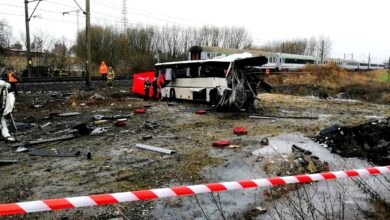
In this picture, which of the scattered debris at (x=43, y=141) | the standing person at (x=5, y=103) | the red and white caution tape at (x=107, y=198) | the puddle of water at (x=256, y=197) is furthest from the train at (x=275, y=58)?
the red and white caution tape at (x=107, y=198)

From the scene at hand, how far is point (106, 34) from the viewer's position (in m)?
41.7

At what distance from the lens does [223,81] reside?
13.4m

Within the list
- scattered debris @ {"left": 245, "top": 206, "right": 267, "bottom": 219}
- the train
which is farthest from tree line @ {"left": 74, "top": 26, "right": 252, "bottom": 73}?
scattered debris @ {"left": 245, "top": 206, "right": 267, "bottom": 219}

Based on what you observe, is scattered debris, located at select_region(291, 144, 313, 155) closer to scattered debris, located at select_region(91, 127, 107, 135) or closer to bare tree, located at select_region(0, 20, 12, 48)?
scattered debris, located at select_region(91, 127, 107, 135)

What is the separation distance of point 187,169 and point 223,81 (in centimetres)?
804

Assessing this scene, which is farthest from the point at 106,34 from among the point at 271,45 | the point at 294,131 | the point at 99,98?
the point at 271,45

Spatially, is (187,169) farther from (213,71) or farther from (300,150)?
(213,71)

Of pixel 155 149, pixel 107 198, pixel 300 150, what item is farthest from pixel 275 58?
pixel 107 198

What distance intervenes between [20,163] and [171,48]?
167 feet

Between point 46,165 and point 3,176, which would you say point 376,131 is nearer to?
point 46,165

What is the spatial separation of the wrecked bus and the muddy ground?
1.77m

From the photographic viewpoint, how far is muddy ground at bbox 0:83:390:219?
13.4 feet

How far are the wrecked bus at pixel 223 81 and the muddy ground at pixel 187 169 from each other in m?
1.77

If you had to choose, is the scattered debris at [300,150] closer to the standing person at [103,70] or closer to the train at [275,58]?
the standing person at [103,70]
